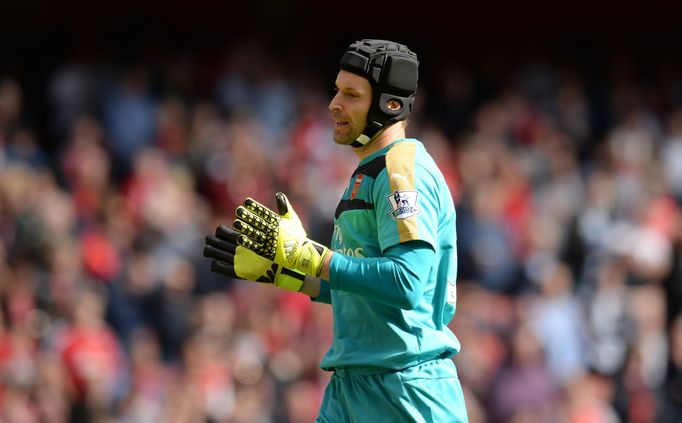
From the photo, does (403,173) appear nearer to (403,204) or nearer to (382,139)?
(403,204)

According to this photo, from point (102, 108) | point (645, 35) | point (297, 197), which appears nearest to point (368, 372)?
point (297, 197)

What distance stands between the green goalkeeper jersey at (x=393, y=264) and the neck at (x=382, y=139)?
0.24 ft

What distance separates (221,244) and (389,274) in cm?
76

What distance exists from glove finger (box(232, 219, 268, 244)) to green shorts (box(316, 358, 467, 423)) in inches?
27.4

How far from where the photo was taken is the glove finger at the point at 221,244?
198 inches

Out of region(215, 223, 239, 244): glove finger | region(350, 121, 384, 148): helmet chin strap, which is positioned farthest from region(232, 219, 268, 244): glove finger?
region(350, 121, 384, 148): helmet chin strap

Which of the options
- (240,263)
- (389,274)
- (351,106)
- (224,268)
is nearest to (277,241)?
(240,263)

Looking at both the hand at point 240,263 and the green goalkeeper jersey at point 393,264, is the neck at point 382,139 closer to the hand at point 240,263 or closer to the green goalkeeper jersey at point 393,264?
the green goalkeeper jersey at point 393,264

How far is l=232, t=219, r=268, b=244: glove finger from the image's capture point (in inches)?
192

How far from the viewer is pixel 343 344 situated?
5.09 meters

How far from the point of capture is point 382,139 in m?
5.19

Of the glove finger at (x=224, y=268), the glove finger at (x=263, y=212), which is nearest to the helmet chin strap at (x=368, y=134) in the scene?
the glove finger at (x=263, y=212)

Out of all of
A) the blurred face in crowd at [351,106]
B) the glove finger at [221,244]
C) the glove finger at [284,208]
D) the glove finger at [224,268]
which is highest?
the blurred face in crowd at [351,106]

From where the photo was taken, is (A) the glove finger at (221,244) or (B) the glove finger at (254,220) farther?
(A) the glove finger at (221,244)
